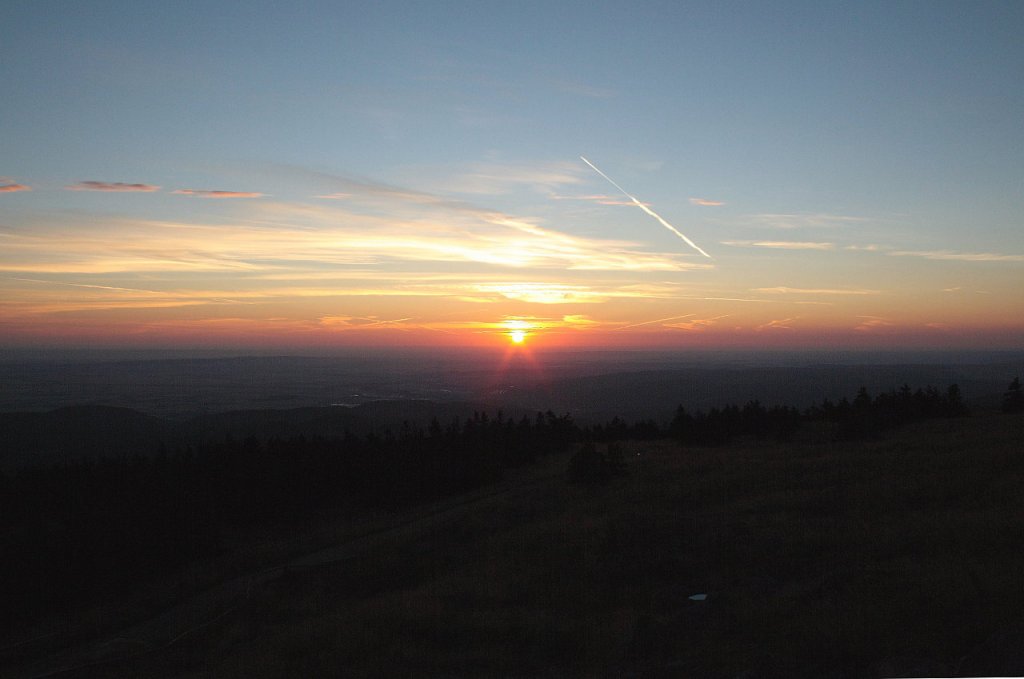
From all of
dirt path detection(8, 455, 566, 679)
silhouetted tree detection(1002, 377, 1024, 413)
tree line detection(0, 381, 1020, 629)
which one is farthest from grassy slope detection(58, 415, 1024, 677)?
silhouetted tree detection(1002, 377, 1024, 413)

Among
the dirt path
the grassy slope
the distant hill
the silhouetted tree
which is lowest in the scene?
the distant hill

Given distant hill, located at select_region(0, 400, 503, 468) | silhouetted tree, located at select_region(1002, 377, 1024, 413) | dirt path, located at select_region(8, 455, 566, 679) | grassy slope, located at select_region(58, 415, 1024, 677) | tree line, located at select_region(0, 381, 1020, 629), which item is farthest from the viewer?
distant hill, located at select_region(0, 400, 503, 468)

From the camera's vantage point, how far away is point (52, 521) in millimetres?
24359

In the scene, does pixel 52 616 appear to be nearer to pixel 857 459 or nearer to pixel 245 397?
pixel 857 459

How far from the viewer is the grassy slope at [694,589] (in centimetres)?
880

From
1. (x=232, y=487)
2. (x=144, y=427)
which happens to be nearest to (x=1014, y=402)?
(x=232, y=487)

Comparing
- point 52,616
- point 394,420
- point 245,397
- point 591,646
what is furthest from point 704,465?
point 245,397

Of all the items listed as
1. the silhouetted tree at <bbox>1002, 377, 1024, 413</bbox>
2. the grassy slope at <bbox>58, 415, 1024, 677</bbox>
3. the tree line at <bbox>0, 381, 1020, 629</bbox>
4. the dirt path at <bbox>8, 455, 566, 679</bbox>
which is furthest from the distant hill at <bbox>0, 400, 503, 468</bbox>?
the silhouetted tree at <bbox>1002, 377, 1024, 413</bbox>

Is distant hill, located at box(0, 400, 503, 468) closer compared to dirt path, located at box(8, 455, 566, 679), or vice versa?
dirt path, located at box(8, 455, 566, 679)

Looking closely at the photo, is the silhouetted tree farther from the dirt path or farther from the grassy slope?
the dirt path

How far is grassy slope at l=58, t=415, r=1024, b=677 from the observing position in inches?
347

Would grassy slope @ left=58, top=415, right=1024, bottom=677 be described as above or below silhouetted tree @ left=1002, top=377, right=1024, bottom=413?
below

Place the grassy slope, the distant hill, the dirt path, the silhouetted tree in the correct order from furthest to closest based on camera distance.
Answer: the distant hill, the silhouetted tree, the dirt path, the grassy slope

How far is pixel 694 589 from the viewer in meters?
12.3
